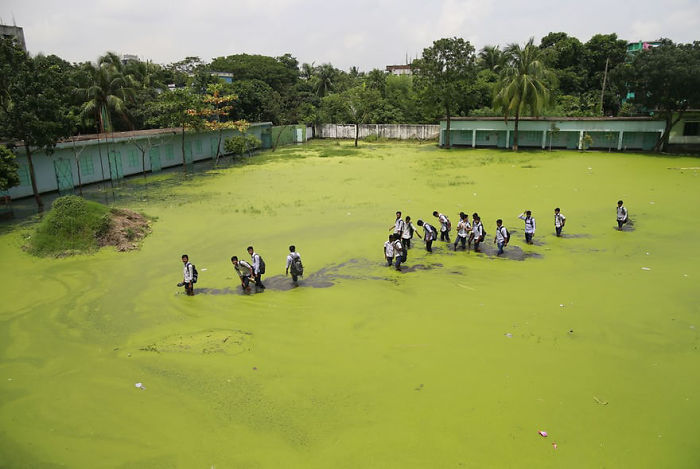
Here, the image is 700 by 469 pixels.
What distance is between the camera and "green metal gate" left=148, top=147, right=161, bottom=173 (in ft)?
92.4

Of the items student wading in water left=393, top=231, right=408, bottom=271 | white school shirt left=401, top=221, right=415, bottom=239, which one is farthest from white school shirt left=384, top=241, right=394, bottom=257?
white school shirt left=401, top=221, right=415, bottom=239

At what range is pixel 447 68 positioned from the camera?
3806 centimetres

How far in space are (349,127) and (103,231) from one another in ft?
121

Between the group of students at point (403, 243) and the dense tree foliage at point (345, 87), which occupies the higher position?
the dense tree foliage at point (345, 87)

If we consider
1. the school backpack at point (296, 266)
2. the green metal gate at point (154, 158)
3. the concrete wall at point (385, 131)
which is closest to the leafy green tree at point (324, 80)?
the concrete wall at point (385, 131)

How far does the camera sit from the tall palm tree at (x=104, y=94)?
3052cm

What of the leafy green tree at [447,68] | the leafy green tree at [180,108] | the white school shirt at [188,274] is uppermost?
the leafy green tree at [447,68]

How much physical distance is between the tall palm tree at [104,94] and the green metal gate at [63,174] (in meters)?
9.19

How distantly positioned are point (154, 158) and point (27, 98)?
39.0 feet

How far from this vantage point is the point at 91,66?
1206 inches

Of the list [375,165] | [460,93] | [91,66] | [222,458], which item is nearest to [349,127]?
[460,93]

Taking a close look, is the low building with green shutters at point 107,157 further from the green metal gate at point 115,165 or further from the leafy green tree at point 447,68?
the leafy green tree at point 447,68

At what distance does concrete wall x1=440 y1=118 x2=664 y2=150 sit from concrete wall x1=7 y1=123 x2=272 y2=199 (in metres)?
20.7

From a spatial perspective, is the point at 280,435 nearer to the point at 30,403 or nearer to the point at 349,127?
the point at 30,403
